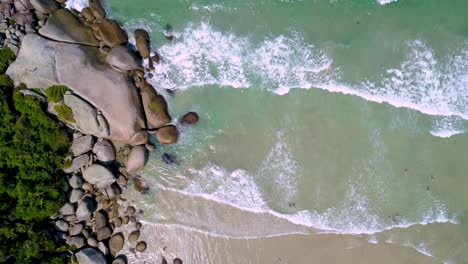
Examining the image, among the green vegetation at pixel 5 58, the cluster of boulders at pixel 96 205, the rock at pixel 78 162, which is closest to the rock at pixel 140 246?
the cluster of boulders at pixel 96 205

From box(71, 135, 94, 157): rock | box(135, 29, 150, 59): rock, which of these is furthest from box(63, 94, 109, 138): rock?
box(135, 29, 150, 59): rock

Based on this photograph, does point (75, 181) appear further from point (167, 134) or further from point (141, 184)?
point (167, 134)

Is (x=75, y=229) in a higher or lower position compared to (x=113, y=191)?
lower

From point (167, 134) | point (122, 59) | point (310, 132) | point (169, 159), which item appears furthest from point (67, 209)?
point (310, 132)

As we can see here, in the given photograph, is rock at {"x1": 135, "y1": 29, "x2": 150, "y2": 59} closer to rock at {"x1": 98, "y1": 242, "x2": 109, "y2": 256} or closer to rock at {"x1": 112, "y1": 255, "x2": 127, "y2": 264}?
rock at {"x1": 98, "y1": 242, "x2": 109, "y2": 256}

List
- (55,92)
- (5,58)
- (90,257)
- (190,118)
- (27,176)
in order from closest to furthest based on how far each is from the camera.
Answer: (27,176), (90,257), (5,58), (55,92), (190,118)

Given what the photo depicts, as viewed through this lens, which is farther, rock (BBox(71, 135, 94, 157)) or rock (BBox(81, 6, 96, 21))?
rock (BBox(81, 6, 96, 21))
